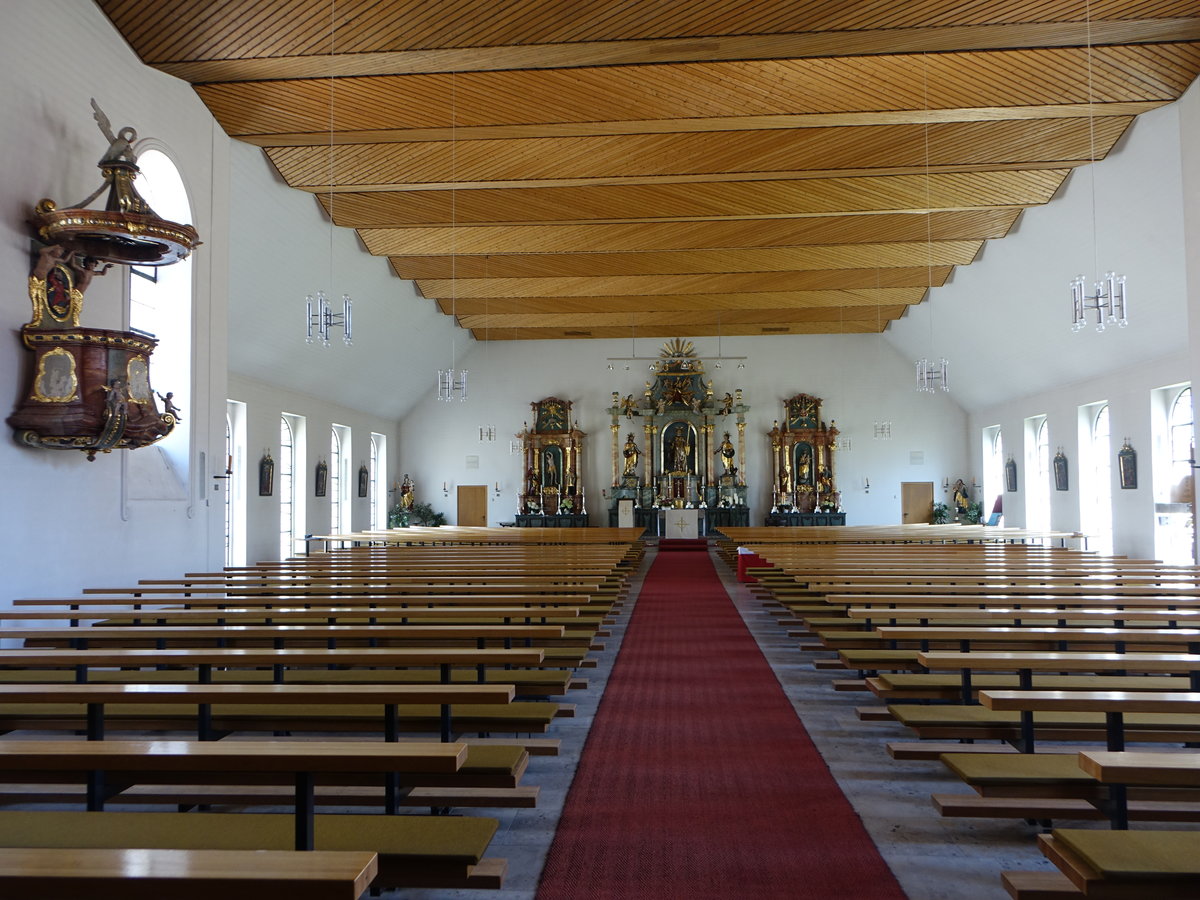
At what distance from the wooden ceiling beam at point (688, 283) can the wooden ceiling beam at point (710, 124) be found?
21.3ft

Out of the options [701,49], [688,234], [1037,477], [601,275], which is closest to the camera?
[701,49]

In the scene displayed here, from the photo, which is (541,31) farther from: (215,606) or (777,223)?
(777,223)

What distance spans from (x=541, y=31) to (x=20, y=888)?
827cm

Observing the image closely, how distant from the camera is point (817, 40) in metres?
8.59

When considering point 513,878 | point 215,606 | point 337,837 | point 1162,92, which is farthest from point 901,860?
point 1162,92

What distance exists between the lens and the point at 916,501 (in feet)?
74.6

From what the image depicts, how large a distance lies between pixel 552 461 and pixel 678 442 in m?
3.14

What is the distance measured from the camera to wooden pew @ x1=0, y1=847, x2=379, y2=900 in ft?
5.05

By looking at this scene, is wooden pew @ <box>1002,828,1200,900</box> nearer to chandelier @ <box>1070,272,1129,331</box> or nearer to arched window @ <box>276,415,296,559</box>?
chandelier @ <box>1070,272,1129,331</box>

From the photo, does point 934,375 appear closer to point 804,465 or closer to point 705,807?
point 804,465

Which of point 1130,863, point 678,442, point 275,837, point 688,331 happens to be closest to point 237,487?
point 678,442

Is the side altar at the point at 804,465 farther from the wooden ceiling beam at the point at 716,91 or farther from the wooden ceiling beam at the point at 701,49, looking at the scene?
the wooden ceiling beam at the point at 701,49

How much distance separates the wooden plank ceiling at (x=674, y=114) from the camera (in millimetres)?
8344

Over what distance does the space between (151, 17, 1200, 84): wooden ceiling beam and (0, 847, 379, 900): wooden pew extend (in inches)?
326
